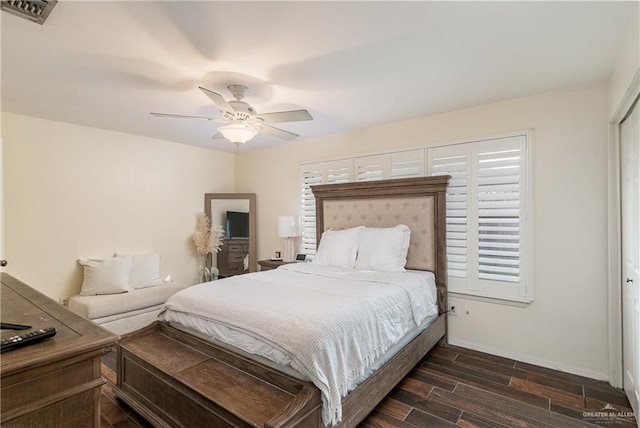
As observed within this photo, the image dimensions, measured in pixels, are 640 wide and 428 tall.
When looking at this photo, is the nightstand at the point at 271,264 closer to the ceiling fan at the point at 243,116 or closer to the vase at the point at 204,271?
the vase at the point at 204,271

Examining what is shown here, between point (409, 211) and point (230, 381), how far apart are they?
2.55 m

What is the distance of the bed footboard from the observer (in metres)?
1.66

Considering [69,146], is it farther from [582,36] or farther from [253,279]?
[582,36]

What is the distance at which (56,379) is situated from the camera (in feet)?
2.96

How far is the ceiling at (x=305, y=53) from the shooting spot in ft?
5.78

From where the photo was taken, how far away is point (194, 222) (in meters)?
5.17

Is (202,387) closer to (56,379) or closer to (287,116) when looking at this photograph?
(56,379)

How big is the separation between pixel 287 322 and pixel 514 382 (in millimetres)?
2132

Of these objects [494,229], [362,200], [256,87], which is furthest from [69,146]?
[494,229]

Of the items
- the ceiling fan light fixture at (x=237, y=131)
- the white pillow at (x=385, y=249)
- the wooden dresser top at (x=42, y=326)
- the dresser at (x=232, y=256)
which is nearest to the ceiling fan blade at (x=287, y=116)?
the ceiling fan light fixture at (x=237, y=131)

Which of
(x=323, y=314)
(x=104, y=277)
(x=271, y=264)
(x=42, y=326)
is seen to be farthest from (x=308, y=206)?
(x=42, y=326)

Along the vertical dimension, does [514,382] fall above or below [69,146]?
below

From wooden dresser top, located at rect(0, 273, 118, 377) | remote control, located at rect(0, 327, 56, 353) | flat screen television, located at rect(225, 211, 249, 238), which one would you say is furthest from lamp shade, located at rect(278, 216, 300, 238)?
remote control, located at rect(0, 327, 56, 353)

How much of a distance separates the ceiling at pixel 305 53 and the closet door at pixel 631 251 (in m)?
0.61
